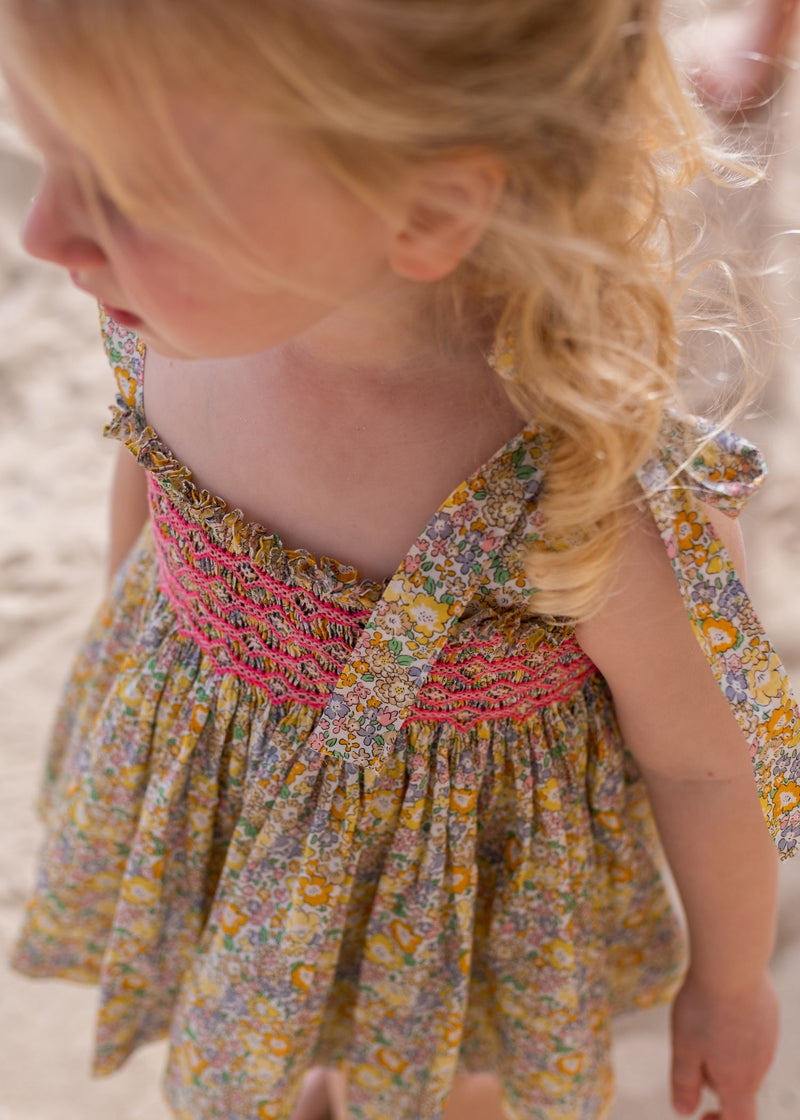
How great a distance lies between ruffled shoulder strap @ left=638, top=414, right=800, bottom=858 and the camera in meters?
0.71

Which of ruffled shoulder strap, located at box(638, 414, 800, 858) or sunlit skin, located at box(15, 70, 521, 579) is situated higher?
sunlit skin, located at box(15, 70, 521, 579)

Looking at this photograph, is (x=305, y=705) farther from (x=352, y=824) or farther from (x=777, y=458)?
(x=777, y=458)

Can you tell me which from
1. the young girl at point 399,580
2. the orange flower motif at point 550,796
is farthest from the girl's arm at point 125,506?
the orange flower motif at point 550,796

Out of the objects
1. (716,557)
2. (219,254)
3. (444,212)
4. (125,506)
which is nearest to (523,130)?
(444,212)

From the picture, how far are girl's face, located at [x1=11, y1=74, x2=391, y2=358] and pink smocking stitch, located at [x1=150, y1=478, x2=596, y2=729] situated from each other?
188 millimetres

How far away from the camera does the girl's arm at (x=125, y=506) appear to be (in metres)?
1.10

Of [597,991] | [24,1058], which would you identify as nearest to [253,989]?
[597,991]

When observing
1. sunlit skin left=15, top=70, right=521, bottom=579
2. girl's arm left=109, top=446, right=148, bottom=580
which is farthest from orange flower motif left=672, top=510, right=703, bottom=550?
girl's arm left=109, top=446, right=148, bottom=580

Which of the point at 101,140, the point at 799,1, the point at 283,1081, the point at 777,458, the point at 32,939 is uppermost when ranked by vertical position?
the point at 799,1

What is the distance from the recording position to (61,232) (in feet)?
2.10

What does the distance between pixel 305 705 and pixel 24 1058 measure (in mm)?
672

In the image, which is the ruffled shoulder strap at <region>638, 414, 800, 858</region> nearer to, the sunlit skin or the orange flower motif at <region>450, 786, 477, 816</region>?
the sunlit skin

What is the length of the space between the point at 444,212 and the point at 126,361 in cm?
36

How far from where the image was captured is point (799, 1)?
5.58 feet
